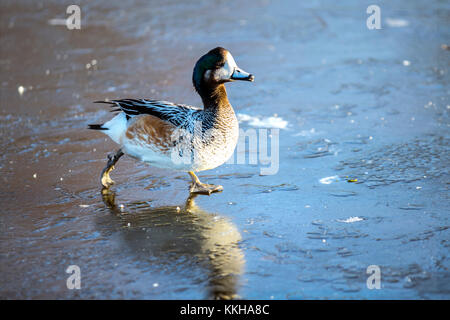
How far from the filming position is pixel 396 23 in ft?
34.2

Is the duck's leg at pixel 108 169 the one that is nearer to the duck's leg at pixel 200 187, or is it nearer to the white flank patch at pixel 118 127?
the white flank patch at pixel 118 127

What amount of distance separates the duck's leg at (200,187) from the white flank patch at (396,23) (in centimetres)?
630

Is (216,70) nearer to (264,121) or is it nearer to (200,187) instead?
(200,187)

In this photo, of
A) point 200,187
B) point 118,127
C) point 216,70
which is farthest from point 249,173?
point 118,127

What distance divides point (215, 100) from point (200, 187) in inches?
30.1

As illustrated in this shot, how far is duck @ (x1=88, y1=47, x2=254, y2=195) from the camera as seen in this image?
16.5ft

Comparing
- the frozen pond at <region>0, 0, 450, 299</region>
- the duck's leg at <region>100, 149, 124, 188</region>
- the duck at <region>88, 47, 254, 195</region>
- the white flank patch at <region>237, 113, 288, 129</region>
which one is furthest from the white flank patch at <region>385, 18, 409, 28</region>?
the duck's leg at <region>100, 149, 124, 188</region>

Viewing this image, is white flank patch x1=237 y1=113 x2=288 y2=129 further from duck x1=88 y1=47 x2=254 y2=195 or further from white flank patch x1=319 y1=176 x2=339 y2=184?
duck x1=88 y1=47 x2=254 y2=195

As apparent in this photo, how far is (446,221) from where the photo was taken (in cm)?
455

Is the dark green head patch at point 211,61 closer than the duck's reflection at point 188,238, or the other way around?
the duck's reflection at point 188,238

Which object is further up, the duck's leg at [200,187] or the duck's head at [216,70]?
the duck's head at [216,70]

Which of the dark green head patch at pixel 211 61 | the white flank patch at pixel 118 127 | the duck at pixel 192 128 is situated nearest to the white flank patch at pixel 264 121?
the duck at pixel 192 128

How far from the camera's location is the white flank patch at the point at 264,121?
6.77 meters
